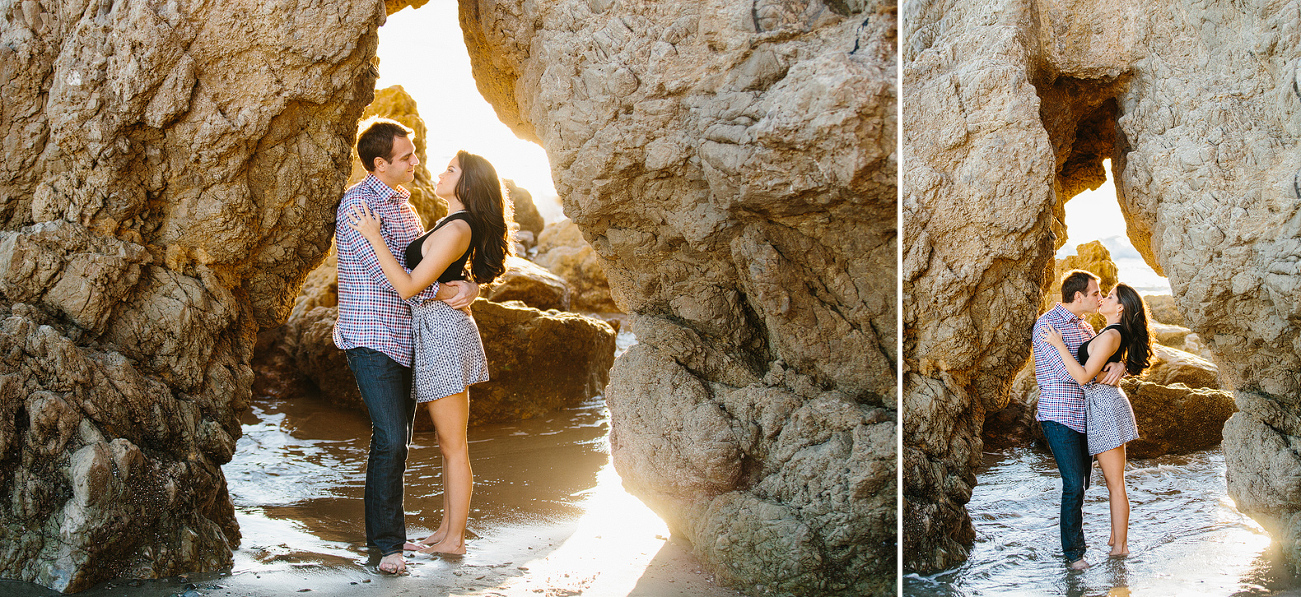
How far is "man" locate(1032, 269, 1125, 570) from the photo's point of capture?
8.52 ft

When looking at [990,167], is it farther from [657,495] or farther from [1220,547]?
[657,495]

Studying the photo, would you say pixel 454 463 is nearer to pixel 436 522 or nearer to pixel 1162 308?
pixel 436 522

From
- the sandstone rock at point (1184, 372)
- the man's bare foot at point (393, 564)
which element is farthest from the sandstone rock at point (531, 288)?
the sandstone rock at point (1184, 372)

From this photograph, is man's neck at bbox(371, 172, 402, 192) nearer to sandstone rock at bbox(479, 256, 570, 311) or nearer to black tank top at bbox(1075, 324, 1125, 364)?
black tank top at bbox(1075, 324, 1125, 364)

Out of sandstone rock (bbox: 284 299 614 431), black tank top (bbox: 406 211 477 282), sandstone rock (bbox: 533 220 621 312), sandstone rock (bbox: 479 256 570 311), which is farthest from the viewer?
sandstone rock (bbox: 533 220 621 312)

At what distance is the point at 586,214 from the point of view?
2787 mm

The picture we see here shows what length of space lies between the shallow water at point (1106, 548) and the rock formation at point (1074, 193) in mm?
68

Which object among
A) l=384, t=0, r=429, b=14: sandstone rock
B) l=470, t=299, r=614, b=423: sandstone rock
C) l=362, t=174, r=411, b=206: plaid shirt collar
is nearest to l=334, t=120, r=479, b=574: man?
l=362, t=174, r=411, b=206: plaid shirt collar

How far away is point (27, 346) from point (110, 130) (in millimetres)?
694

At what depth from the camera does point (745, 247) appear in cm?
257

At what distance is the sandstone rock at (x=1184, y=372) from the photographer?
10.7ft

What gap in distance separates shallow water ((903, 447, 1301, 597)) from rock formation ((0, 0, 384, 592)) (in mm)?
2190

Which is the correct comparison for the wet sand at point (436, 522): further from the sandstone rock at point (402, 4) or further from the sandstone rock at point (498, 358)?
the sandstone rock at point (402, 4)

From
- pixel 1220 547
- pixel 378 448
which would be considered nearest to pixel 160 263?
pixel 378 448
